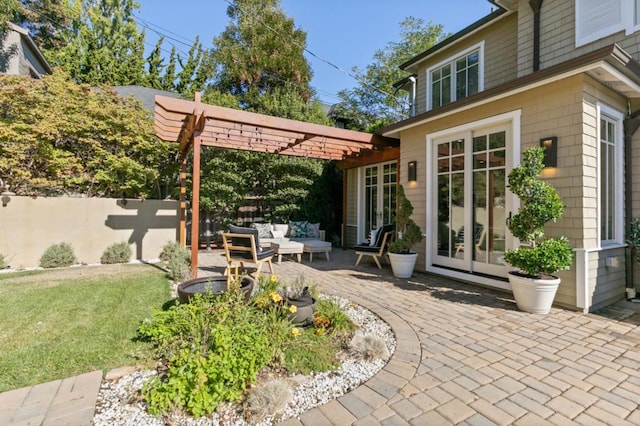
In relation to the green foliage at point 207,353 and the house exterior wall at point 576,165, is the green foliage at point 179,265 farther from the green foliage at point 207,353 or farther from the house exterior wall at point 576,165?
the house exterior wall at point 576,165

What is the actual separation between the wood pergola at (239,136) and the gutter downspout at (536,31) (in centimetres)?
309

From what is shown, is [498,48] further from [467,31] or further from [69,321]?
[69,321]

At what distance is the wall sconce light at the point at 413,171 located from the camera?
6.46m

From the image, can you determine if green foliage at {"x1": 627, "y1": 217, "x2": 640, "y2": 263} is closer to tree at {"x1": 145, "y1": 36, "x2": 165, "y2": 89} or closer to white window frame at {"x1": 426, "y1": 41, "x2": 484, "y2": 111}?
white window frame at {"x1": 426, "y1": 41, "x2": 484, "y2": 111}

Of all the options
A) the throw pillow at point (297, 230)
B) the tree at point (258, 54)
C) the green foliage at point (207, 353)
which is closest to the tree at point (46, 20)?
the tree at point (258, 54)

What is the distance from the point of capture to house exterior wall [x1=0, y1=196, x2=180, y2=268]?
6.57 meters

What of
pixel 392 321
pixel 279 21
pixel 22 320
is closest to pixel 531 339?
pixel 392 321

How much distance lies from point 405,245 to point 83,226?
7.38 metres

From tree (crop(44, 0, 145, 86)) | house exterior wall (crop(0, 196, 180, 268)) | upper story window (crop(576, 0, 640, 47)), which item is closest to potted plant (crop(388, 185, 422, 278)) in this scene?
upper story window (crop(576, 0, 640, 47))

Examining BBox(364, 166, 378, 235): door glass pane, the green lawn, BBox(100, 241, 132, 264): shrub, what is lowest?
the green lawn

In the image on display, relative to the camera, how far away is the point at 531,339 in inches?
124

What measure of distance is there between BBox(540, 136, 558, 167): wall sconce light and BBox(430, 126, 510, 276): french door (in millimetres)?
698

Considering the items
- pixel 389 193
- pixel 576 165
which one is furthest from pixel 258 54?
pixel 576 165

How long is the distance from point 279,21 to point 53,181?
13070 mm
